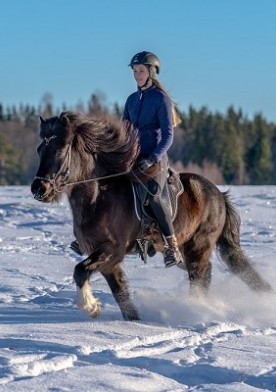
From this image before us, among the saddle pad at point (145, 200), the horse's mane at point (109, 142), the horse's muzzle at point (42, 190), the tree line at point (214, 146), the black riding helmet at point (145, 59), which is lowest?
the tree line at point (214, 146)

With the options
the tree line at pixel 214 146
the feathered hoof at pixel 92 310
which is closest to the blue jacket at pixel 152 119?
the feathered hoof at pixel 92 310

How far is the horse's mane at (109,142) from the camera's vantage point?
25.2 feet

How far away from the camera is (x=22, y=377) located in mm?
5273

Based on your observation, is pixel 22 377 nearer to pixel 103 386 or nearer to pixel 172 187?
pixel 103 386

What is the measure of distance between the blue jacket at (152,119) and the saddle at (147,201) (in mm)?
334

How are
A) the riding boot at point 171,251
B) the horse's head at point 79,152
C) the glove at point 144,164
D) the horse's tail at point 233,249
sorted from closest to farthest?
the horse's head at point 79,152 < the glove at point 144,164 < the riding boot at point 171,251 < the horse's tail at point 233,249

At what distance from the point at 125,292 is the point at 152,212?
0.80 m

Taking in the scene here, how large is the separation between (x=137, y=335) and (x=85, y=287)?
0.64m

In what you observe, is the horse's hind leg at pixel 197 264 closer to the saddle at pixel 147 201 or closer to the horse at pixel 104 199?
the horse at pixel 104 199

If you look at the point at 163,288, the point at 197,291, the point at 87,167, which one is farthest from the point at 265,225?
the point at 87,167

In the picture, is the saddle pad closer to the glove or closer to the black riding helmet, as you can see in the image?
the glove

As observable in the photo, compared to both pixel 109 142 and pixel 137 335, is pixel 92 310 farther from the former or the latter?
pixel 109 142

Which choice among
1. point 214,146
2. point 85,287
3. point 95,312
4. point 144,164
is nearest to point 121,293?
point 95,312

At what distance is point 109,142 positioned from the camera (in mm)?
7887
